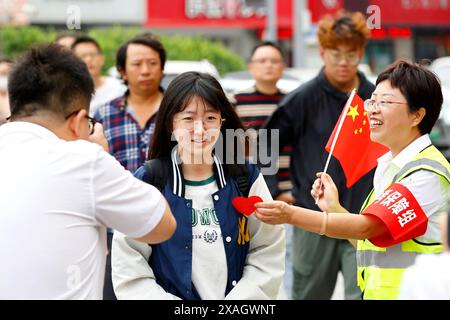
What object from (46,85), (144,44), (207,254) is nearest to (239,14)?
(144,44)

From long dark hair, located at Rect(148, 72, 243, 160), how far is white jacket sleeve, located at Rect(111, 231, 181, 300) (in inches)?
16.8

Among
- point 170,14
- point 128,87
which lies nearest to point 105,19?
point 170,14

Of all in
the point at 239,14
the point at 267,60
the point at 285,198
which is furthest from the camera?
the point at 239,14

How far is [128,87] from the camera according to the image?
245 inches

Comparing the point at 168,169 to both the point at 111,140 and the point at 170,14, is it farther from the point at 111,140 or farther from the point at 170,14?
the point at 170,14

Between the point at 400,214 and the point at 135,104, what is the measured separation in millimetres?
2808

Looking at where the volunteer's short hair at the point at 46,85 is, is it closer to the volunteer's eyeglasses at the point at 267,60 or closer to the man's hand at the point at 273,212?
the man's hand at the point at 273,212

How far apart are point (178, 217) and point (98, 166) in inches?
36.4

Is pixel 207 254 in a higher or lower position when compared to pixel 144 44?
lower

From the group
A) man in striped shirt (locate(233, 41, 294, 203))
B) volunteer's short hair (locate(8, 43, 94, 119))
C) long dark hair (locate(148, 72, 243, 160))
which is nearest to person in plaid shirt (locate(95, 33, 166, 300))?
man in striped shirt (locate(233, 41, 294, 203))

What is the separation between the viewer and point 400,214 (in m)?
3.62

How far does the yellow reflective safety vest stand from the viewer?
371 cm

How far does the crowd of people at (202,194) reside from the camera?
2.88 m

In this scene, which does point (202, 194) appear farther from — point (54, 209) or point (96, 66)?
point (96, 66)
